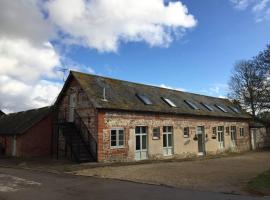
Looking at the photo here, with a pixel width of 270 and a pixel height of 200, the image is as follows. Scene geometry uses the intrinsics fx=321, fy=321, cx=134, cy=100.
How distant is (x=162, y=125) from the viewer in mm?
25156

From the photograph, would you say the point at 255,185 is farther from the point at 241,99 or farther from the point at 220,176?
the point at 241,99

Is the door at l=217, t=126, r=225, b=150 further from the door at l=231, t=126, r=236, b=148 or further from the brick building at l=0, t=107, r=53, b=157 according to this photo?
the brick building at l=0, t=107, r=53, b=157

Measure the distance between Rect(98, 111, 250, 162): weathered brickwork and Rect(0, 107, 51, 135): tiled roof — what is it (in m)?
7.62

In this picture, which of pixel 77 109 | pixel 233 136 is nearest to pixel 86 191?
pixel 77 109

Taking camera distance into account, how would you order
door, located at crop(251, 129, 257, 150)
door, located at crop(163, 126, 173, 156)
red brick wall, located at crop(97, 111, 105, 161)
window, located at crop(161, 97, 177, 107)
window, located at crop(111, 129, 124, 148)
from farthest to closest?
1. door, located at crop(251, 129, 257, 150)
2. window, located at crop(161, 97, 177, 107)
3. door, located at crop(163, 126, 173, 156)
4. window, located at crop(111, 129, 124, 148)
5. red brick wall, located at crop(97, 111, 105, 161)

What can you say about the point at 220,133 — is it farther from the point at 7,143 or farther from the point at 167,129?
the point at 7,143

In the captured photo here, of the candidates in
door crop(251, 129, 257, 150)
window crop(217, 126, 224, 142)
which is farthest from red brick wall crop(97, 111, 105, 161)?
door crop(251, 129, 257, 150)

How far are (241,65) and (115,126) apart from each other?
2787 centimetres

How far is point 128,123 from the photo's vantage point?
2258 cm

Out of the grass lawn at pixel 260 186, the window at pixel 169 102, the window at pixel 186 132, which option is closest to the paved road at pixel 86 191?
the grass lawn at pixel 260 186

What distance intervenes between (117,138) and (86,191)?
10835 mm

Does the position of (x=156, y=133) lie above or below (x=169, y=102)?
below

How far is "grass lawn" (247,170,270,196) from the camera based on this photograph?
1129cm

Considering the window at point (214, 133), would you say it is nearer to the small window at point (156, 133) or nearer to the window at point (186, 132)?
the window at point (186, 132)
